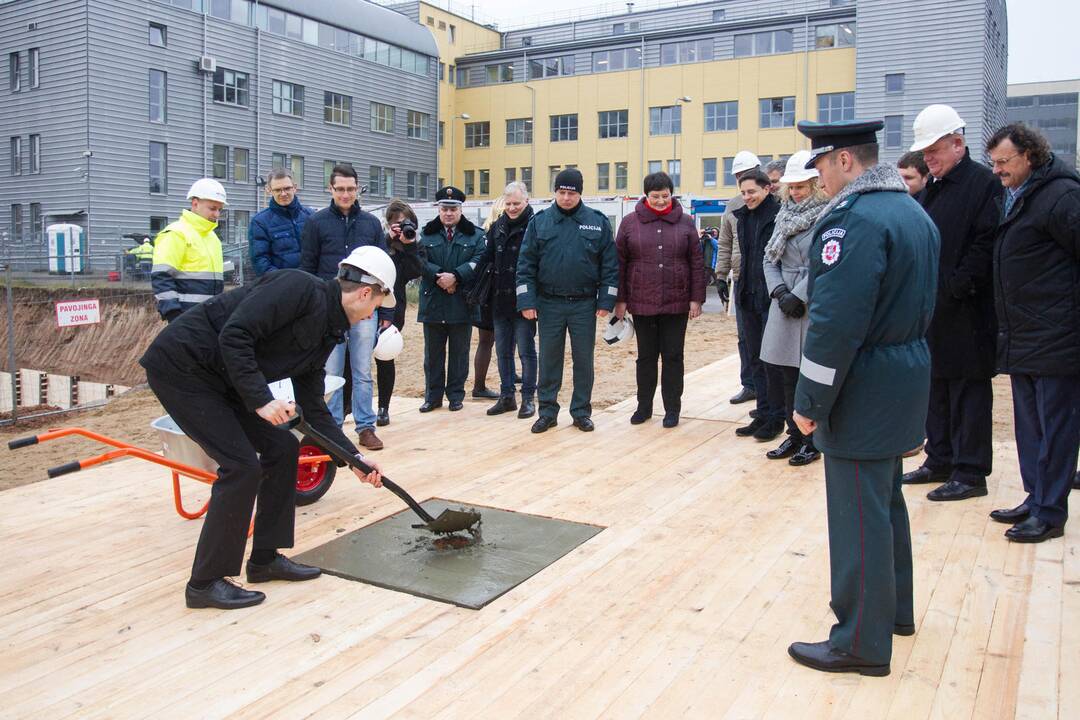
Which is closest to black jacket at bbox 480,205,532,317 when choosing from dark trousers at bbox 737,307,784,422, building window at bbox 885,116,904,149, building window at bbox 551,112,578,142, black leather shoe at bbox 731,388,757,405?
dark trousers at bbox 737,307,784,422

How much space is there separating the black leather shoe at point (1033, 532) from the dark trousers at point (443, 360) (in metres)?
4.14

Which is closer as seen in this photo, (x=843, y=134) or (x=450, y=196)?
(x=843, y=134)

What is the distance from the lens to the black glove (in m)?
5.25

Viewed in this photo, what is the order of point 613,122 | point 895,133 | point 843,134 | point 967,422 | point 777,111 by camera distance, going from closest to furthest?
point 843,134 < point 967,422 < point 895,133 < point 777,111 < point 613,122

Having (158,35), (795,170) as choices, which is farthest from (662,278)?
(158,35)

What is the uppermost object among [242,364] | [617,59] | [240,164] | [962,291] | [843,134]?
[617,59]

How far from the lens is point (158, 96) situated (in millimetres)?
30297

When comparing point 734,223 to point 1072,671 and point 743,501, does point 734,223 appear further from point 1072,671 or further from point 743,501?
point 1072,671

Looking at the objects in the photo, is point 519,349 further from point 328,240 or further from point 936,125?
point 936,125

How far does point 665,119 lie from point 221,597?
41209 millimetres

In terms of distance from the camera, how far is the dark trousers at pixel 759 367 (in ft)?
20.2

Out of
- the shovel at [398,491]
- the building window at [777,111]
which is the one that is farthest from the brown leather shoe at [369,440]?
the building window at [777,111]

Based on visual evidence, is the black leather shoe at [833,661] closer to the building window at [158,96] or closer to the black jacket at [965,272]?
the black jacket at [965,272]

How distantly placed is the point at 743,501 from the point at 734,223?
125 inches
